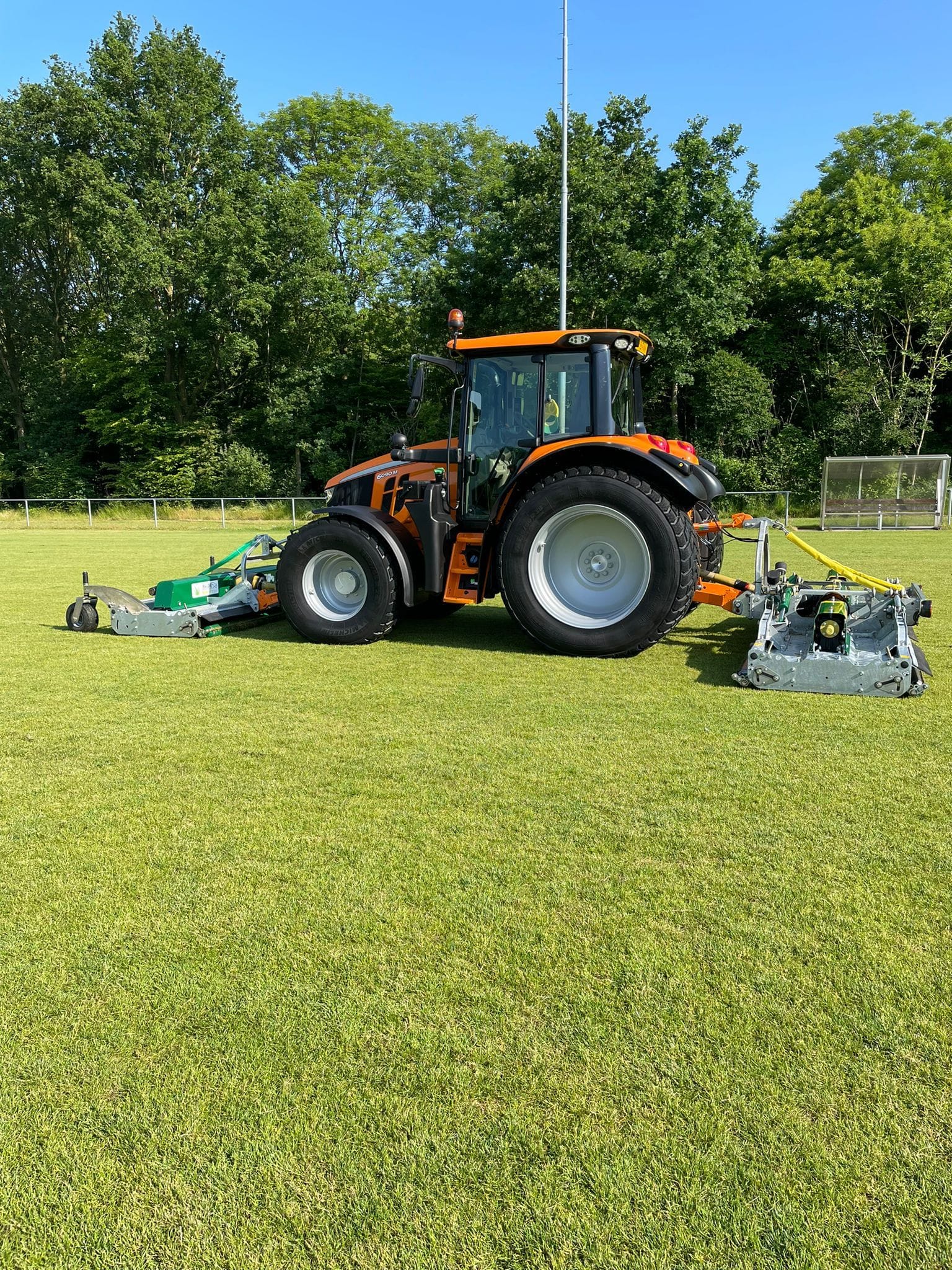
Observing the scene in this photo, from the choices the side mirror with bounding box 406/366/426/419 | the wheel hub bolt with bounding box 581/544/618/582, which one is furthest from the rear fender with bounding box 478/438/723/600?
the side mirror with bounding box 406/366/426/419

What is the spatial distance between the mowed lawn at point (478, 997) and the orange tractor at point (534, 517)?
1880 millimetres

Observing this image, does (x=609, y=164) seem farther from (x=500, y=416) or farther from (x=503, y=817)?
(x=503, y=817)

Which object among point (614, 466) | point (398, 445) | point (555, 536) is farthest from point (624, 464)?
point (398, 445)

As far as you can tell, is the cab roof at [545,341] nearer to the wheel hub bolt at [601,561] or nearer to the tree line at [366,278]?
the wheel hub bolt at [601,561]

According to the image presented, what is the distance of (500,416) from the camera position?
22.2 feet

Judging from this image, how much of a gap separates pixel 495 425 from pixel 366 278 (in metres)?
31.2

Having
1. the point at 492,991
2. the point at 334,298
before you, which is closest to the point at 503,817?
the point at 492,991

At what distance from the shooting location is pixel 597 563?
6527 millimetres

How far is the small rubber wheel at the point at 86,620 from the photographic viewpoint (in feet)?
26.3

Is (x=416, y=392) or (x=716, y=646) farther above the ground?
(x=416, y=392)

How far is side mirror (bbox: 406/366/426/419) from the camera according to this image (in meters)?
6.41

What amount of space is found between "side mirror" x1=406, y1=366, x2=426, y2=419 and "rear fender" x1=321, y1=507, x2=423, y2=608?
0.90 m

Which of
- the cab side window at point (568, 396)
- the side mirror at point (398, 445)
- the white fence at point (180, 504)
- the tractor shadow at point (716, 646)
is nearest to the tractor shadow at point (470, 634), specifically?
the tractor shadow at point (716, 646)

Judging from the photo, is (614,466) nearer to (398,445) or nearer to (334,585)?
(398,445)
